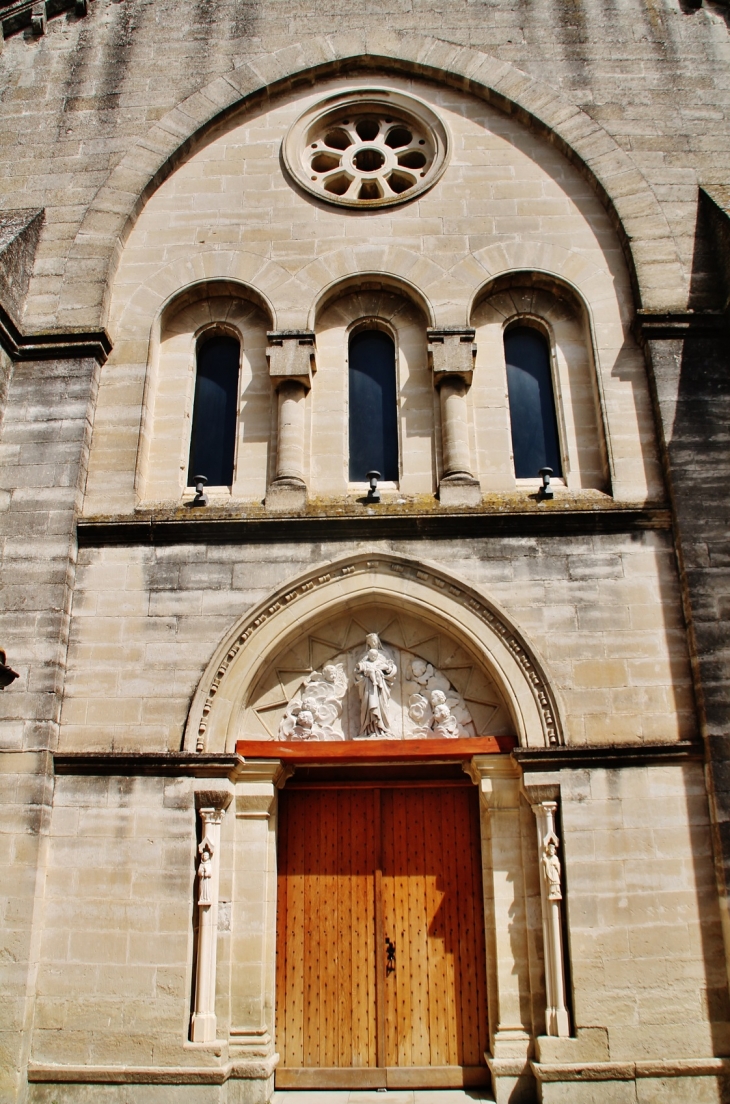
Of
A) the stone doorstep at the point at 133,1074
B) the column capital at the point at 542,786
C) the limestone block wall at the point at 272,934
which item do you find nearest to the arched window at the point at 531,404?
the column capital at the point at 542,786

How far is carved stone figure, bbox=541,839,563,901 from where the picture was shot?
7547 millimetres

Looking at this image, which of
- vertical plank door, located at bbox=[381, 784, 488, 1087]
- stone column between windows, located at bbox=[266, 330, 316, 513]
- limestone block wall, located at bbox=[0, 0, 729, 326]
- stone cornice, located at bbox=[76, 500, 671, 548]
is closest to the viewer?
vertical plank door, located at bbox=[381, 784, 488, 1087]

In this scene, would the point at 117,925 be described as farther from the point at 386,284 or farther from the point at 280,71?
the point at 280,71

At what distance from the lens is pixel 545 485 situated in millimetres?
8906

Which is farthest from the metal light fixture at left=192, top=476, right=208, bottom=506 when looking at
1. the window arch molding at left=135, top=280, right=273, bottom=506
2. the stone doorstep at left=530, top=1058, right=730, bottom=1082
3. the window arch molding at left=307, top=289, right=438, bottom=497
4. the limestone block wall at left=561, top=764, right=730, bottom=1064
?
the stone doorstep at left=530, top=1058, right=730, bottom=1082

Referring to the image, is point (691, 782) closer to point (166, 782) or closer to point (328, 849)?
point (328, 849)

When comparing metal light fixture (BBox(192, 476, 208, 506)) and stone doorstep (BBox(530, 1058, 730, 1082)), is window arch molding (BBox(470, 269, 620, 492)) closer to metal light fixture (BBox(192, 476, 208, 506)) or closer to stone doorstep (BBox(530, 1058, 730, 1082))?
metal light fixture (BBox(192, 476, 208, 506))

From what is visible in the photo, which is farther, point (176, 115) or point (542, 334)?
point (176, 115)

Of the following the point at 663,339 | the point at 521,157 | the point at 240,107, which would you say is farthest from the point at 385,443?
the point at 240,107

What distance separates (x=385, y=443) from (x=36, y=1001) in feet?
19.6

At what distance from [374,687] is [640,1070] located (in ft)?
12.1

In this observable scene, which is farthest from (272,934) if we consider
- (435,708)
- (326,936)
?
(435,708)

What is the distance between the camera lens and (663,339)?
9.27m

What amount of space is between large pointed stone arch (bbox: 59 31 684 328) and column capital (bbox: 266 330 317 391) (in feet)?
6.09
